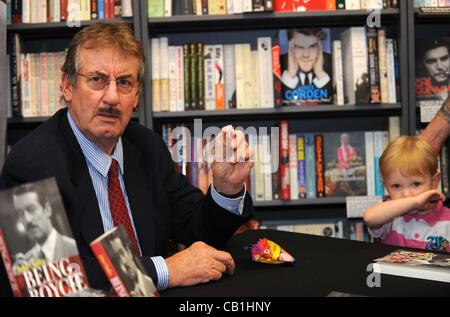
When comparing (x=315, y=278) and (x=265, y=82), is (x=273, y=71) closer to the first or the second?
(x=265, y=82)

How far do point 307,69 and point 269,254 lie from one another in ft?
5.23

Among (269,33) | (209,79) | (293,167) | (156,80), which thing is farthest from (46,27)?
(293,167)

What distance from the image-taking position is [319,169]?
2748 mm

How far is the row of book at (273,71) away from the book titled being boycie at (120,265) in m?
1.85

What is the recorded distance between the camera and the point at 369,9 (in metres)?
2.64

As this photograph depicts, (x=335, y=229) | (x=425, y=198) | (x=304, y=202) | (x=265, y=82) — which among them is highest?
(x=265, y=82)

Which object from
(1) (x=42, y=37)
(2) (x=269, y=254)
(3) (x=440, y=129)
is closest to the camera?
(2) (x=269, y=254)

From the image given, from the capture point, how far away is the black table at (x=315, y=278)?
105 cm

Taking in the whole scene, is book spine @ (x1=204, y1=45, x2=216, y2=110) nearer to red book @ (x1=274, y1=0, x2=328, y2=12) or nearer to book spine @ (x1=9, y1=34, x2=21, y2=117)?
Result: red book @ (x1=274, y1=0, x2=328, y2=12)

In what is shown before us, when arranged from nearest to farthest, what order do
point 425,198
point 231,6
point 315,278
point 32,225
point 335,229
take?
point 32,225
point 315,278
point 425,198
point 231,6
point 335,229
